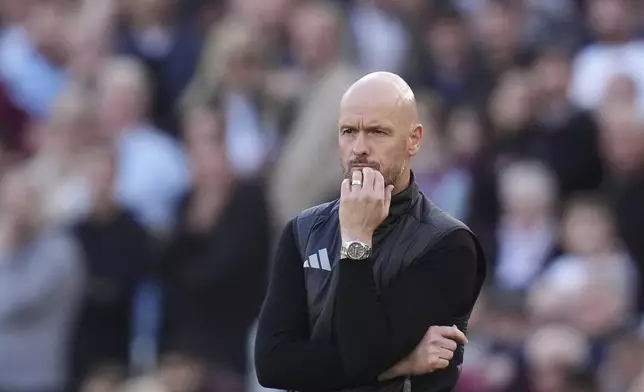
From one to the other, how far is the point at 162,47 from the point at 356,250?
838cm

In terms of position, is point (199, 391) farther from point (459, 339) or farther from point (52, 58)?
point (459, 339)

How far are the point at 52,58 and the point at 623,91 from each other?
5310mm

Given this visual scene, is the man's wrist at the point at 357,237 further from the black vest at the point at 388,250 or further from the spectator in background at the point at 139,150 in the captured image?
the spectator in background at the point at 139,150

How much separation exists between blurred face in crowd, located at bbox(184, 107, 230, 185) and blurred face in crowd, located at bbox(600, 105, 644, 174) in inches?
101

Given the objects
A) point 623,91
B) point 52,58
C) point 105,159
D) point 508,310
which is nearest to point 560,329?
point 508,310

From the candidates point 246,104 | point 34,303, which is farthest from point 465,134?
point 34,303

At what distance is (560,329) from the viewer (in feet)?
30.2

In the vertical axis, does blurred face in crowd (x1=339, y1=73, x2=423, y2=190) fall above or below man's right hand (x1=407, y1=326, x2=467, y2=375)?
above

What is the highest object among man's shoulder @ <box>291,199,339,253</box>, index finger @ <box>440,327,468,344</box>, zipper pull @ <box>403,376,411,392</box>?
man's shoulder @ <box>291,199,339,253</box>

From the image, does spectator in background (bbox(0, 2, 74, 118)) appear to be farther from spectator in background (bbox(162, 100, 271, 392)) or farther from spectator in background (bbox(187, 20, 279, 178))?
spectator in background (bbox(162, 100, 271, 392))

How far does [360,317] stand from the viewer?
4383 mm

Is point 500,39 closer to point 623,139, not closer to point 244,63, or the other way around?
point 623,139

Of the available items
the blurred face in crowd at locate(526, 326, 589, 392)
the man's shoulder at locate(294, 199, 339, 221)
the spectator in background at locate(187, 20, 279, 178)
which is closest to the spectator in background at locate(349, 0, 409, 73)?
the spectator in background at locate(187, 20, 279, 178)

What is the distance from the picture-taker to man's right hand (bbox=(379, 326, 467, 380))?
4.49 meters
